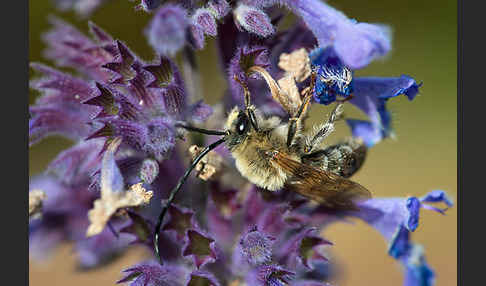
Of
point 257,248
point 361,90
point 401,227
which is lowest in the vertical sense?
point 401,227

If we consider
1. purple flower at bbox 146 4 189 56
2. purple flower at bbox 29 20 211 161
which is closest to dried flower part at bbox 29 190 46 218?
purple flower at bbox 29 20 211 161

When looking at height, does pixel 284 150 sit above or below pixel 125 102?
below

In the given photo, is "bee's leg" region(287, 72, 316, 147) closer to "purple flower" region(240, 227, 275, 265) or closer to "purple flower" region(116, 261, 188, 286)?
"purple flower" region(240, 227, 275, 265)

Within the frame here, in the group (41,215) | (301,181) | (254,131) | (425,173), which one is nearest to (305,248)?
(301,181)

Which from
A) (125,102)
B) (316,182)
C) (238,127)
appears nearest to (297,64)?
(238,127)

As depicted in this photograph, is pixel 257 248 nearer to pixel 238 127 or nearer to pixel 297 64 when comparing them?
pixel 238 127

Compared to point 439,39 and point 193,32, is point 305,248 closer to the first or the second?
point 193,32

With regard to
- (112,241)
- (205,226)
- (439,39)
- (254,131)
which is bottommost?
(439,39)
